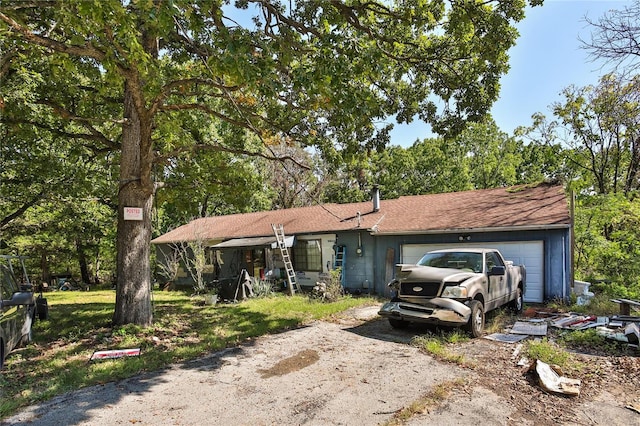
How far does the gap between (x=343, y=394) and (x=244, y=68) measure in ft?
15.6

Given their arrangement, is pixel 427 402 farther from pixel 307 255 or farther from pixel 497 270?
pixel 307 255

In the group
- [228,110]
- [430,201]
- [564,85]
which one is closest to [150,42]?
[228,110]


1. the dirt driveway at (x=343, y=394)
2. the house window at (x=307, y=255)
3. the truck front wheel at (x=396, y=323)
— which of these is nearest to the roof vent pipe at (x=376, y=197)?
the house window at (x=307, y=255)

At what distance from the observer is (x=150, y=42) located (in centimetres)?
840

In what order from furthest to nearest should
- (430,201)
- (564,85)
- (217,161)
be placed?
1. (564,85)
2. (430,201)
3. (217,161)

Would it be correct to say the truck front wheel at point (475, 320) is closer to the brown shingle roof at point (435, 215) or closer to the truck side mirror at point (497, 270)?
the truck side mirror at point (497, 270)

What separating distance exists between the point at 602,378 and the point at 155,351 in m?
7.28

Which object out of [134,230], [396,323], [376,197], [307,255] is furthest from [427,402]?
[376,197]

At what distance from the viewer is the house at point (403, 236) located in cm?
1073

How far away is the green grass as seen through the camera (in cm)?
532

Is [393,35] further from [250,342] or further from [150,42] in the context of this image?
[250,342]

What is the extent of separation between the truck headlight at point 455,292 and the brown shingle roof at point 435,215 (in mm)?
4809

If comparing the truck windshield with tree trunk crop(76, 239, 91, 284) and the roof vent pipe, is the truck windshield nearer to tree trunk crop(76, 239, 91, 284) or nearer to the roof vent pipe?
the roof vent pipe

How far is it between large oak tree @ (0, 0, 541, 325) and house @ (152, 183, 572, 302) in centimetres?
445
